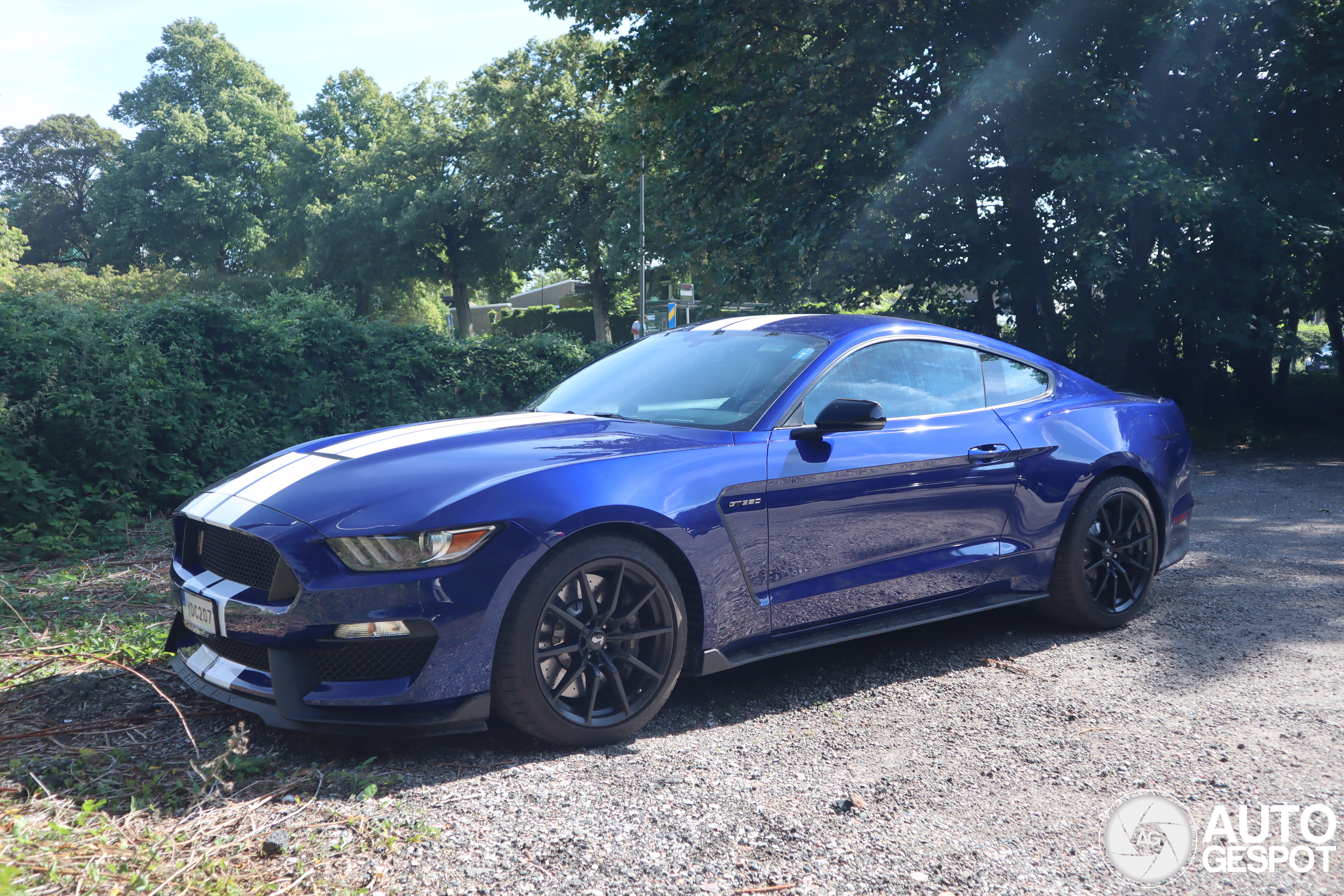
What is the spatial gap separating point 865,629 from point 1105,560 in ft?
5.43

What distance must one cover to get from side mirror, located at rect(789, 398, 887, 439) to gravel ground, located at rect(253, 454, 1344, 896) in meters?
1.07

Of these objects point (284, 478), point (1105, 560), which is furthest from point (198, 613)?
point (1105, 560)

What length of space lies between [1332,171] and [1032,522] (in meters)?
12.3

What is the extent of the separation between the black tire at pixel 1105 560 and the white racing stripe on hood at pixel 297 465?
8.35 ft

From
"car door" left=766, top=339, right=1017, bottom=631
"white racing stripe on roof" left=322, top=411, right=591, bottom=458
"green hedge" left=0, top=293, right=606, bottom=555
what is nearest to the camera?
"white racing stripe on roof" left=322, top=411, right=591, bottom=458

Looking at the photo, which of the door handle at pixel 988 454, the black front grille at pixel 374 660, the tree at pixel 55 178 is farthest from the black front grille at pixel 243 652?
the tree at pixel 55 178

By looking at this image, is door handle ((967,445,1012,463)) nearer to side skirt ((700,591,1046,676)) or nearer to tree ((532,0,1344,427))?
side skirt ((700,591,1046,676))

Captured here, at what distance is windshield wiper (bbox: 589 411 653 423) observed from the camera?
405 centimetres

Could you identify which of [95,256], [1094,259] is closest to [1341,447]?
[1094,259]

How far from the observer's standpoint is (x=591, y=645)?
327 cm

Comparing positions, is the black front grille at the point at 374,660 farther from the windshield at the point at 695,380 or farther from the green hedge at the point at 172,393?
the green hedge at the point at 172,393

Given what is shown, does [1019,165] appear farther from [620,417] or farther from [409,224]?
[409,224]

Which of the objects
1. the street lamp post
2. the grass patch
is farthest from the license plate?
the street lamp post

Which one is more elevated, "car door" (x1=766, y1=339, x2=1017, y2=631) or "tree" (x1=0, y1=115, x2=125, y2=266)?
"tree" (x1=0, y1=115, x2=125, y2=266)
